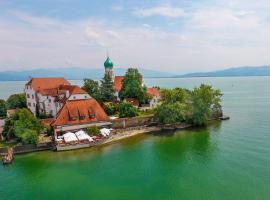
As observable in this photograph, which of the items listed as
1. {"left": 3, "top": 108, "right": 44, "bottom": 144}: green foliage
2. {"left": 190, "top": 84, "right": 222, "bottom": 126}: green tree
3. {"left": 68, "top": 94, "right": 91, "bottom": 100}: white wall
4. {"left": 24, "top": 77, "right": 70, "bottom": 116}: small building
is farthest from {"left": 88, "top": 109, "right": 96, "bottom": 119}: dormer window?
{"left": 190, "top": 84, "right": 222, "bottom": 126}: green tree

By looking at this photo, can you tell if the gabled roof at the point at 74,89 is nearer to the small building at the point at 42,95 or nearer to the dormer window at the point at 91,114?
the small building at the point at 42,95

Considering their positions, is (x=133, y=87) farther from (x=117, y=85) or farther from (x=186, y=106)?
(x=186, y=106)

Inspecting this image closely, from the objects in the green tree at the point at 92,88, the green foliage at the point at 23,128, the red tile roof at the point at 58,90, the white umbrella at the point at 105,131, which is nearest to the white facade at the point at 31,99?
the red tile roof at the point at 58,90

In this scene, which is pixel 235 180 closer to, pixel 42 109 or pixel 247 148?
pixel 247 148

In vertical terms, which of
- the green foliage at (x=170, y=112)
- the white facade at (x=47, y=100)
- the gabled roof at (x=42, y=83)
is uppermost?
the gabled roof at (x=42, y=83)

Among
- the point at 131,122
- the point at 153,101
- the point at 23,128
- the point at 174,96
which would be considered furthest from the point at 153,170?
the point at 153,101

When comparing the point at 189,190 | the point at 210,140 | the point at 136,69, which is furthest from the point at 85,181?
the point at 136,69

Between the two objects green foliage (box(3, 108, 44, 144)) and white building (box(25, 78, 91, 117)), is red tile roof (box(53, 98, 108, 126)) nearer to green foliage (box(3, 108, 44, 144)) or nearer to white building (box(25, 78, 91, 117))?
white building (box(25, 78, 91, 117))
